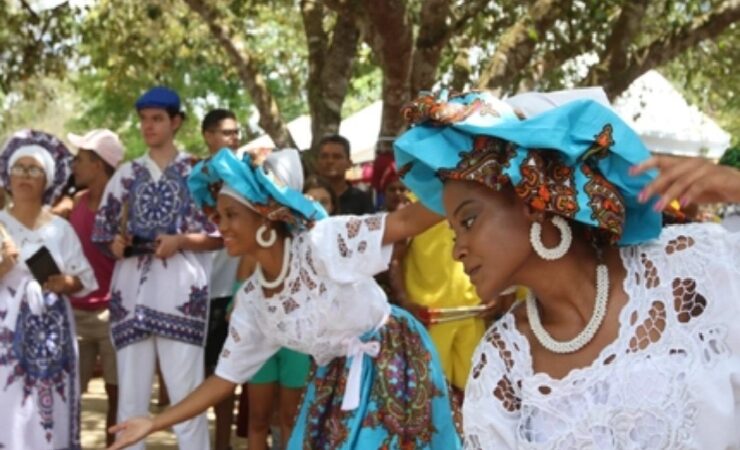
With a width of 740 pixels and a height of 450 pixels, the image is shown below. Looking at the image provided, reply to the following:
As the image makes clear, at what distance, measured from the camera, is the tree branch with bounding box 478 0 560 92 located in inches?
363

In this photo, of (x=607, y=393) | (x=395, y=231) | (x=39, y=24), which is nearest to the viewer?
(x=607, y=393)

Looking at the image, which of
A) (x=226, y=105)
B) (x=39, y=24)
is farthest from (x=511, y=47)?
(x=226, y=105)

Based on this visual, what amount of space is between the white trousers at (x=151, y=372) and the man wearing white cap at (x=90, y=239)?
981mm

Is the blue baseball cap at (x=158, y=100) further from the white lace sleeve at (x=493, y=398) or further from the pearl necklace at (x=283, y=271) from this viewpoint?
the white lace sleeve at (x=493, y=398)

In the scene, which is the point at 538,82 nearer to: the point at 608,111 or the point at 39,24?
the point at 39,24

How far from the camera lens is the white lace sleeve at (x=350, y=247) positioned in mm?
4629

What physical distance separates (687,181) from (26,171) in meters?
4.63

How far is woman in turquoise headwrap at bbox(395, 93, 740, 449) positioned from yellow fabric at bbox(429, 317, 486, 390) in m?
4.00

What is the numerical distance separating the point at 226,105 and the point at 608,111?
2213cm

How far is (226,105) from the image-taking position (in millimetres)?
24625

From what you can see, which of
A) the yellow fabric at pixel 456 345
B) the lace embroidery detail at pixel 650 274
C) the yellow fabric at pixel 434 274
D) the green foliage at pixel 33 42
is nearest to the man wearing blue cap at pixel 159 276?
the yellow fabric at pixel 434 274

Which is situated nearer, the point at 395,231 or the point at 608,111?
the point at 608,111

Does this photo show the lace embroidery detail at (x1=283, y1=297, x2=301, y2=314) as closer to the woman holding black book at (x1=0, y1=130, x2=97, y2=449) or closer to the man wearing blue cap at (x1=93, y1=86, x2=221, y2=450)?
the man wearing blue cap at (x1=93, y1=86, x2=221, y2=450)

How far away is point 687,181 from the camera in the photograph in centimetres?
261
